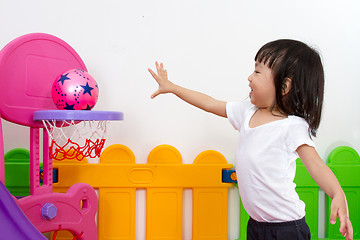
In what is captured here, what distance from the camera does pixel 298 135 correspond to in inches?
38.0

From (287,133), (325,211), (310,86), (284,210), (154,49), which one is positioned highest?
(154,49)

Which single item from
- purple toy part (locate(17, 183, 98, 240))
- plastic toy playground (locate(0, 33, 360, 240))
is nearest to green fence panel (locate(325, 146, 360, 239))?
plastic toy playground (locate(0, 33, 360, 240))

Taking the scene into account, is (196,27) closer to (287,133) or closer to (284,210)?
(287,133)

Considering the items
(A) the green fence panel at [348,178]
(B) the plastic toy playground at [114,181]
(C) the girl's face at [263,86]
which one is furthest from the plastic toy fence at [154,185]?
(C) the girl's face at [263,86]

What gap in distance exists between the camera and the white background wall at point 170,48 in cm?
137

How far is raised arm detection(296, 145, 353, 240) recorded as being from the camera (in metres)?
0.82

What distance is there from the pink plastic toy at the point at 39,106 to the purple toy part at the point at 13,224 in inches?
7.5

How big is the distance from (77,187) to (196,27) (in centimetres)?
69

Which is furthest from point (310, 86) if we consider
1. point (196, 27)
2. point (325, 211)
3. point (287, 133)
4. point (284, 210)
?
point (325, 211)

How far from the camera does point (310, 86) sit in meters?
0.99

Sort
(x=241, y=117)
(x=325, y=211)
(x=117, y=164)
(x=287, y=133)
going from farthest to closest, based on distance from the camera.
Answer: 1. (x=325, y=211)
2. (x=117, y=164)
3. (x=241, y=117)
4. (x=287, y=133)

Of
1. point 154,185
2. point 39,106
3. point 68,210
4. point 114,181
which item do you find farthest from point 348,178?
point 39,106

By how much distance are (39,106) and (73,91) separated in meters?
0.14

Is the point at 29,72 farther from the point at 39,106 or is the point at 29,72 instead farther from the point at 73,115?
the point at 73,115
